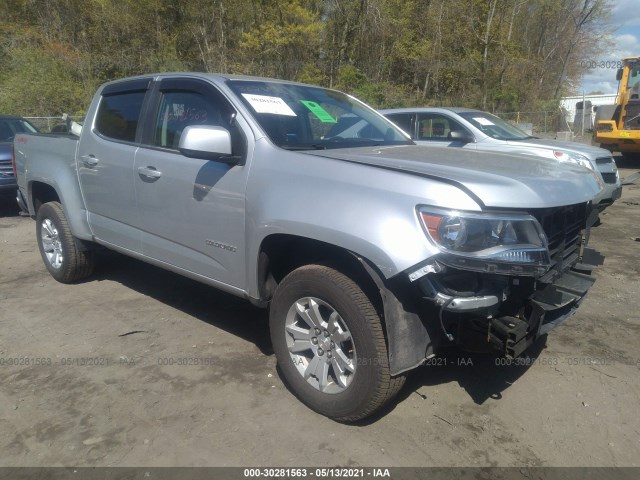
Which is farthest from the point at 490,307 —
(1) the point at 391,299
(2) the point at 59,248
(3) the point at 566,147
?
(3) the point at 566,147

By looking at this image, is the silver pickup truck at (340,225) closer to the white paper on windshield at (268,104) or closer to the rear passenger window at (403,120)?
the white paper on windshield at (268,104)

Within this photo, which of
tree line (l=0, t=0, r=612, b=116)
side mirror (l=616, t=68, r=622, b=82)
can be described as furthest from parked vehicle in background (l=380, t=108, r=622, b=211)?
tree line (l=0, t=0, r=612, b=116)

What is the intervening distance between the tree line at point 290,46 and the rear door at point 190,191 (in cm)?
1781

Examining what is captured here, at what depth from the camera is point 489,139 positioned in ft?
26.2

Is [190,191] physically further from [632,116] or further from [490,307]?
[632,116]

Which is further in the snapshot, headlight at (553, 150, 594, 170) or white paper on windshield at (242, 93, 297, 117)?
headlight at (553, 150, 594, 170)

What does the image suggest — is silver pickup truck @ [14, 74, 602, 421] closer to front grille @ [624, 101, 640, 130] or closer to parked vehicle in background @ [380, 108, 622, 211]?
parked vehicle in background @ [380, 108, 622, 211]

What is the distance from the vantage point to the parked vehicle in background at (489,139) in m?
7.50

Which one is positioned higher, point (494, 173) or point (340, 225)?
point (494, 173)

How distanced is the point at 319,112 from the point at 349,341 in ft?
5.80

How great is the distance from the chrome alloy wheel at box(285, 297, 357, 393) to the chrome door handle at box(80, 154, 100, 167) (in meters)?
2.45

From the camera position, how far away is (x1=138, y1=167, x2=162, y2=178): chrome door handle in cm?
366

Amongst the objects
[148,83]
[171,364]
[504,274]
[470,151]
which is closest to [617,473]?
[504,274]

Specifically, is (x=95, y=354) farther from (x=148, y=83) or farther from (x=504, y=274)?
(x=504, y=274)
